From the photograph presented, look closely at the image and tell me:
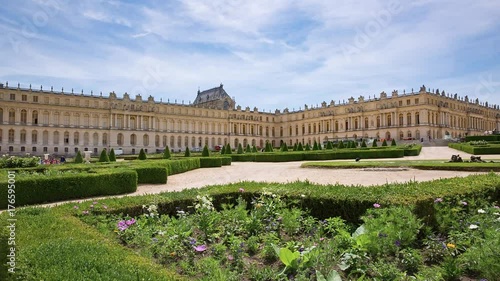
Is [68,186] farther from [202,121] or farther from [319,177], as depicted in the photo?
[202,121]

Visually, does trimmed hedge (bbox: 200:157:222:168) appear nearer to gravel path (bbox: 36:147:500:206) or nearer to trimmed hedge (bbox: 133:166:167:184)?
gravel path (bbox: 36:147:500:206)

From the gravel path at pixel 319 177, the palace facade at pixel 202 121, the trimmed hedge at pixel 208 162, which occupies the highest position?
the palace facade at pixel 202 121

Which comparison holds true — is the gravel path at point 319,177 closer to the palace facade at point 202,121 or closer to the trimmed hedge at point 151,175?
the trimmed hedge at point 151,175

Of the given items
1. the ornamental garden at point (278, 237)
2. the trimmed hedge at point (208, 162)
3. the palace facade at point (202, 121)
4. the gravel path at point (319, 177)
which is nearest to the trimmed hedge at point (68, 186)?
the gravel path at point (319, 177)

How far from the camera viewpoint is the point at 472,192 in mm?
6426

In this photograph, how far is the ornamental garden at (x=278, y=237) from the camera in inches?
145

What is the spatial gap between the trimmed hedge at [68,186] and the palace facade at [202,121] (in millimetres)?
51776

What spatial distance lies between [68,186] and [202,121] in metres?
66.1

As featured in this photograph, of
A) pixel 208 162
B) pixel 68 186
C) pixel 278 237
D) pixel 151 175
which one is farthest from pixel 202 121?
pixel 278 237

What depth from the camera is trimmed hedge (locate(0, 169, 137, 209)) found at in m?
10.1

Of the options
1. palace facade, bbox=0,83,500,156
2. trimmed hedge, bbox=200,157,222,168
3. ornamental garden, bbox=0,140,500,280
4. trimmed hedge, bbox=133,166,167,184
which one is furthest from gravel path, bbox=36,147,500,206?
palace facade, bbox=0,83,500,156

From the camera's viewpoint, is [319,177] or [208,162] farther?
[208,162]

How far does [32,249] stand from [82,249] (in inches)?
18.9

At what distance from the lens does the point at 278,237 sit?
5422 millimetres
